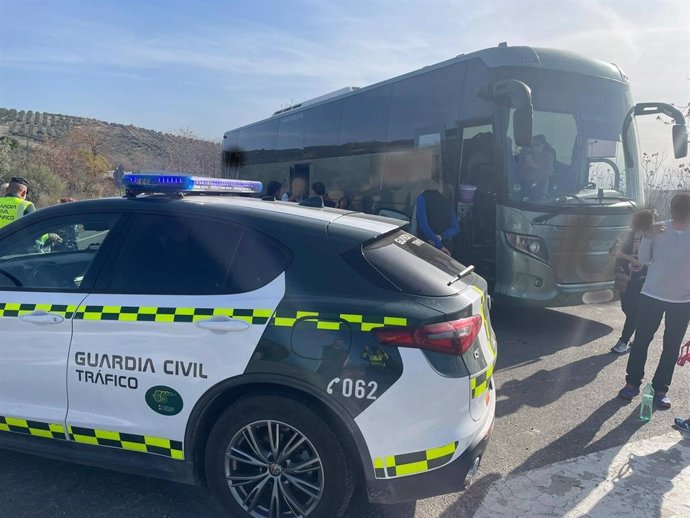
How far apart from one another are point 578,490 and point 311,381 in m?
1.96

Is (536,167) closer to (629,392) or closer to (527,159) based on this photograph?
(527,159)

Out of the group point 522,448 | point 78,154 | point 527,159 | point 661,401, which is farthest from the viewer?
point 78,154

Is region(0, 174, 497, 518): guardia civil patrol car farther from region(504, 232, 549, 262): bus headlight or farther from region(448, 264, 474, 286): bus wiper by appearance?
region(504, 232, 549, 262): bus headlight

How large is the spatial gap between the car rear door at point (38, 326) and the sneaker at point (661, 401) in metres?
4.53

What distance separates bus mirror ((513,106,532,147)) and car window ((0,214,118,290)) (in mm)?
4521

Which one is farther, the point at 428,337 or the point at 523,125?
the point at 523,125

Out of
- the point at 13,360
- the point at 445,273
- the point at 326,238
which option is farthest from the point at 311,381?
the point at 13,360

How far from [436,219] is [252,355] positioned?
4376mm

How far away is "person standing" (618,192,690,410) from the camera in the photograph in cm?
419

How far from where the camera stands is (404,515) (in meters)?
2.90

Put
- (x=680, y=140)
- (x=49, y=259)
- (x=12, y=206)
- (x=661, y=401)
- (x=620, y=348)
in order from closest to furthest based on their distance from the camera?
(x=49, y=259) → (x=661, y=401) → (x=620, y=348) → (x=12, y=206) → (x=680, y=140)

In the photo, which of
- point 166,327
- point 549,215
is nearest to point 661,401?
point 549,215

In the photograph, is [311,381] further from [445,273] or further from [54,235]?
[54,235]

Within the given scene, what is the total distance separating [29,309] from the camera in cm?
294
